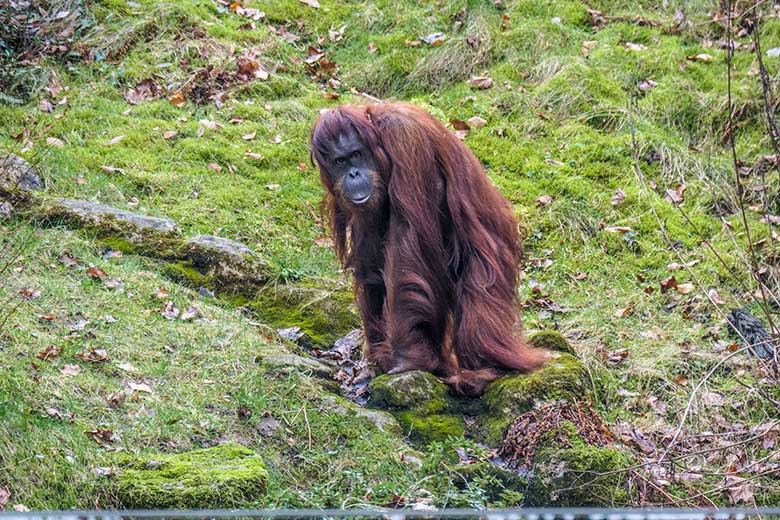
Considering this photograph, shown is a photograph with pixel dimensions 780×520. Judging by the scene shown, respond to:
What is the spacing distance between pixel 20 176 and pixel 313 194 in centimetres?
203

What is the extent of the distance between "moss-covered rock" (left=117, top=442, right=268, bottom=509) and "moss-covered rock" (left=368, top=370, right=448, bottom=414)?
36.0 inches

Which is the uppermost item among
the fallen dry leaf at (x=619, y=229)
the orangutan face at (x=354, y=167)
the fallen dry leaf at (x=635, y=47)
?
the orangutan face at (x=354, y=167)

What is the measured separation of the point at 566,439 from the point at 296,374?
1246mm

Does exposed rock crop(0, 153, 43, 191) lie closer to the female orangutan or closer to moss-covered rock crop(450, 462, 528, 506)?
the female orangutan

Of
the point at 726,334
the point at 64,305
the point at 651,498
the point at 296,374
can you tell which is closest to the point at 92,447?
the point at 296,374

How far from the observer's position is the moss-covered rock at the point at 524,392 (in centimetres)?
430

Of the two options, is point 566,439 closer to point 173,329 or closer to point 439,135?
point 439,135

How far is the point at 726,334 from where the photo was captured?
5863 millimetres

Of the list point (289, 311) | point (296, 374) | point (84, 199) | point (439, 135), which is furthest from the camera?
point (84, 199)

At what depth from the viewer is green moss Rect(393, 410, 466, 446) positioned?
4.27 meters

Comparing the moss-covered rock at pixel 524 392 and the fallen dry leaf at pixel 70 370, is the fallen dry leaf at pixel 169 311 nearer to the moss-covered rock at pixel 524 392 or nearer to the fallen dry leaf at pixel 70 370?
the fallen dry leaf at pixel 70 370

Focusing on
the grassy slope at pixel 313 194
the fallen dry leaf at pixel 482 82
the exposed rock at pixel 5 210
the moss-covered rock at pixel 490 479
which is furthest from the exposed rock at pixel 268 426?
the fallen dry leaf at pixel 482 82

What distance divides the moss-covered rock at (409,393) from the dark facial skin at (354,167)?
835 millimetres

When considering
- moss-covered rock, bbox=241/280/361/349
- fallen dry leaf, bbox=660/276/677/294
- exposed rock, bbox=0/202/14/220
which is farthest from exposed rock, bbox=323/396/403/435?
fallen dry leaf, bbox=660/276/677/294
